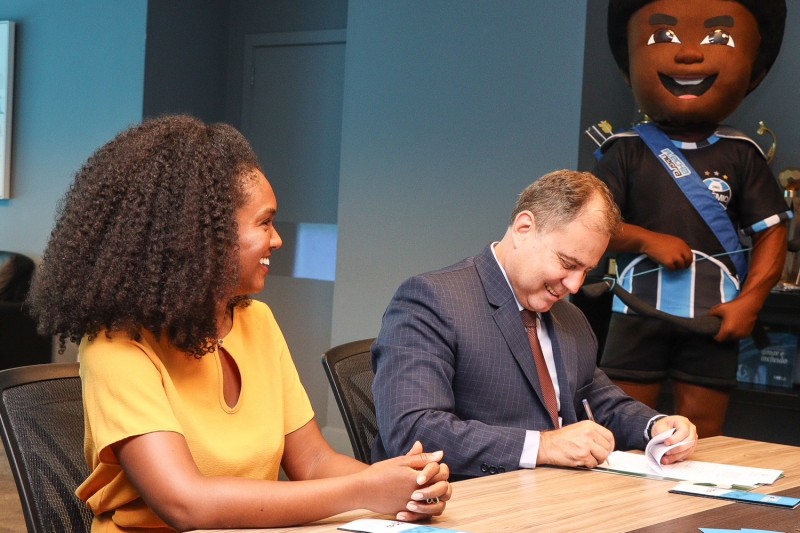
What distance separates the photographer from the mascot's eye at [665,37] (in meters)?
3.34

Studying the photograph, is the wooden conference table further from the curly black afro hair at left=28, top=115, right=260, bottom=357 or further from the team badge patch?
the team badge patch

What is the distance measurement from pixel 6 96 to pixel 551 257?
4.94 metres

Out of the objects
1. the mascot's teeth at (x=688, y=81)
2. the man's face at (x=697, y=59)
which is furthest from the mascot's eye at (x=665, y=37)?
the mascot's teeth at (x=688, y=81)

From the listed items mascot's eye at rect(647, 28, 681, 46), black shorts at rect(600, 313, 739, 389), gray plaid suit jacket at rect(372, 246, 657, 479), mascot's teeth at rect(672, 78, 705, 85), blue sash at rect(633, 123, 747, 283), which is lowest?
black shorts at rect(600, 313, 739, 389)

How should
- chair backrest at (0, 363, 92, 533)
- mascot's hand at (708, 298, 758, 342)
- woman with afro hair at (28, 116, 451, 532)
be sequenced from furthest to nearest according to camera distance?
mascot's hand at (708, 298, 758, 342) → chair backrest at (0, 363, 92, 533) → woman with afro hair at (28, 116, 451, 532)

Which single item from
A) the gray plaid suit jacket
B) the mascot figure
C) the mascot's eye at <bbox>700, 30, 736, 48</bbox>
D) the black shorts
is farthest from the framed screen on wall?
the gray plaid suit jacket

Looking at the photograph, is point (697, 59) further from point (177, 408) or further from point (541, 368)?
point (177, 408)

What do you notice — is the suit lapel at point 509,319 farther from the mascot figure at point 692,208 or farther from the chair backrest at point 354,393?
the mascot figure at point 692,208

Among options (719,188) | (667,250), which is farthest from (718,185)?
(667,250)

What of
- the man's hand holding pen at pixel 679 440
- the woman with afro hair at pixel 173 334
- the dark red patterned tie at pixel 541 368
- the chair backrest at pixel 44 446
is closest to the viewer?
the woman with afro hair at pixel 173 334

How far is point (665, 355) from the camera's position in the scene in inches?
129

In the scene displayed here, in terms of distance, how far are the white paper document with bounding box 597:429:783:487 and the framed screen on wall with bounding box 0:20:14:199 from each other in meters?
5.08

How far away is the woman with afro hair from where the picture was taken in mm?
1421

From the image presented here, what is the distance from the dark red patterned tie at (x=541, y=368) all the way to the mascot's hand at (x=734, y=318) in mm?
1137
